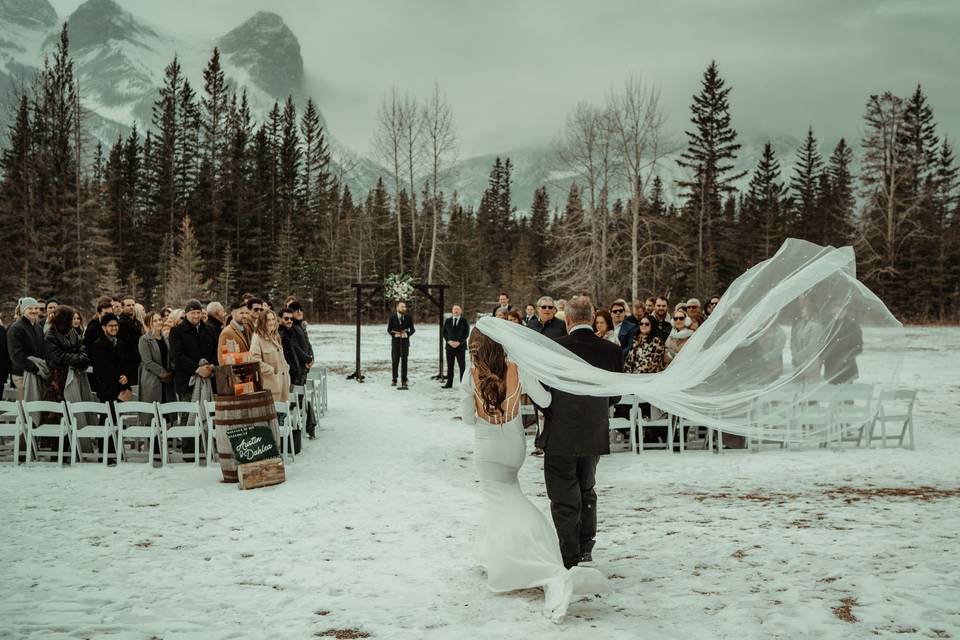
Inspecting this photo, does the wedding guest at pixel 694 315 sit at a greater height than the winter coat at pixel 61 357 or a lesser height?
greater

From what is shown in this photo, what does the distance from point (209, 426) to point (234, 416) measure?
47.4 inches

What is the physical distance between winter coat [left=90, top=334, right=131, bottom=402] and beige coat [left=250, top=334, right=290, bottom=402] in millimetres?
2067

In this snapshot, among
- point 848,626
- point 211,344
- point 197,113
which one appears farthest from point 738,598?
point 197,113

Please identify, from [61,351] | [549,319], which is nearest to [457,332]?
[549,319]

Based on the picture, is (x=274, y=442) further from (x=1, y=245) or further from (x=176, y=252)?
(x=176, y=252)

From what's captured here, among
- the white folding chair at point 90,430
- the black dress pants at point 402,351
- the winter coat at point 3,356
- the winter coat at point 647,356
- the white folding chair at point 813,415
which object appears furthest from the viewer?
the black dress pants at point 402,351

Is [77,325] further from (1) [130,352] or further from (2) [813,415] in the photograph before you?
(2) [813,415]

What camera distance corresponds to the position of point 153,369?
9562mm

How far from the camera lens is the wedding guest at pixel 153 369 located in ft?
31.4

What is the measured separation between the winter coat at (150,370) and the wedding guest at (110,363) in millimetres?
209

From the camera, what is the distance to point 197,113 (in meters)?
55.9

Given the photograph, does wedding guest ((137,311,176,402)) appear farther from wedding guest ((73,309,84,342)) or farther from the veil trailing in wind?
the veil trailing in wind

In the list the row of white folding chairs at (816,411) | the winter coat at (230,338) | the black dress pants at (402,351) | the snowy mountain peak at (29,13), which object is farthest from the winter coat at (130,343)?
the snowy mountain peak at (29,13)

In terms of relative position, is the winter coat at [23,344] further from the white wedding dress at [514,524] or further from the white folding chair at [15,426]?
the white wedding dress at [514,524]
